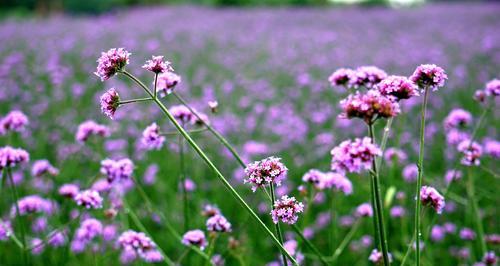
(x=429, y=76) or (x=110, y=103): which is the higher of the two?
(x=429, y=76)

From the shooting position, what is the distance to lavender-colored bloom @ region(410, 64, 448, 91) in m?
1.27

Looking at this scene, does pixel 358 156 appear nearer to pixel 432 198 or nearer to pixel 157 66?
pixel 432 198

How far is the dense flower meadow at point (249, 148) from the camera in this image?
1.38 metres

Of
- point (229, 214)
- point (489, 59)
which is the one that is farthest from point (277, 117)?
point (489, 59)

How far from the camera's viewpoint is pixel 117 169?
1.92 metres

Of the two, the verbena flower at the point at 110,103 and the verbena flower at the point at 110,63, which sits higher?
the verbena flower at the point at 110,63

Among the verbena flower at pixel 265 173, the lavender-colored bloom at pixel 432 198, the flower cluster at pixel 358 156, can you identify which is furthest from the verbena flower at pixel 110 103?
the lavender-colored bloom at pixel 432 198

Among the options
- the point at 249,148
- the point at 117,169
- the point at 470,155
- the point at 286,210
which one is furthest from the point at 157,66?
the point at 249,148

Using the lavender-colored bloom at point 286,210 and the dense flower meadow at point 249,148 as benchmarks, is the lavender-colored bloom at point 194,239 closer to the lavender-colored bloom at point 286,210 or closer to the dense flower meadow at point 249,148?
the dense flower meadow at point 249,148

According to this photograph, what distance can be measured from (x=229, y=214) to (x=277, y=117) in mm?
2129

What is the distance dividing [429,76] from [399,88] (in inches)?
4.3

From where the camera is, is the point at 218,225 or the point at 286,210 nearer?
→ the point at 286,210

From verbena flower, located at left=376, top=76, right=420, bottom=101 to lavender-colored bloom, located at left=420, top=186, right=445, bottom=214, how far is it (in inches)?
11.7

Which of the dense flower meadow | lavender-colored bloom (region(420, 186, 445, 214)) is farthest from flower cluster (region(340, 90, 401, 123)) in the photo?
lavender-colored bloom (region(420, 186, 445, 214))
